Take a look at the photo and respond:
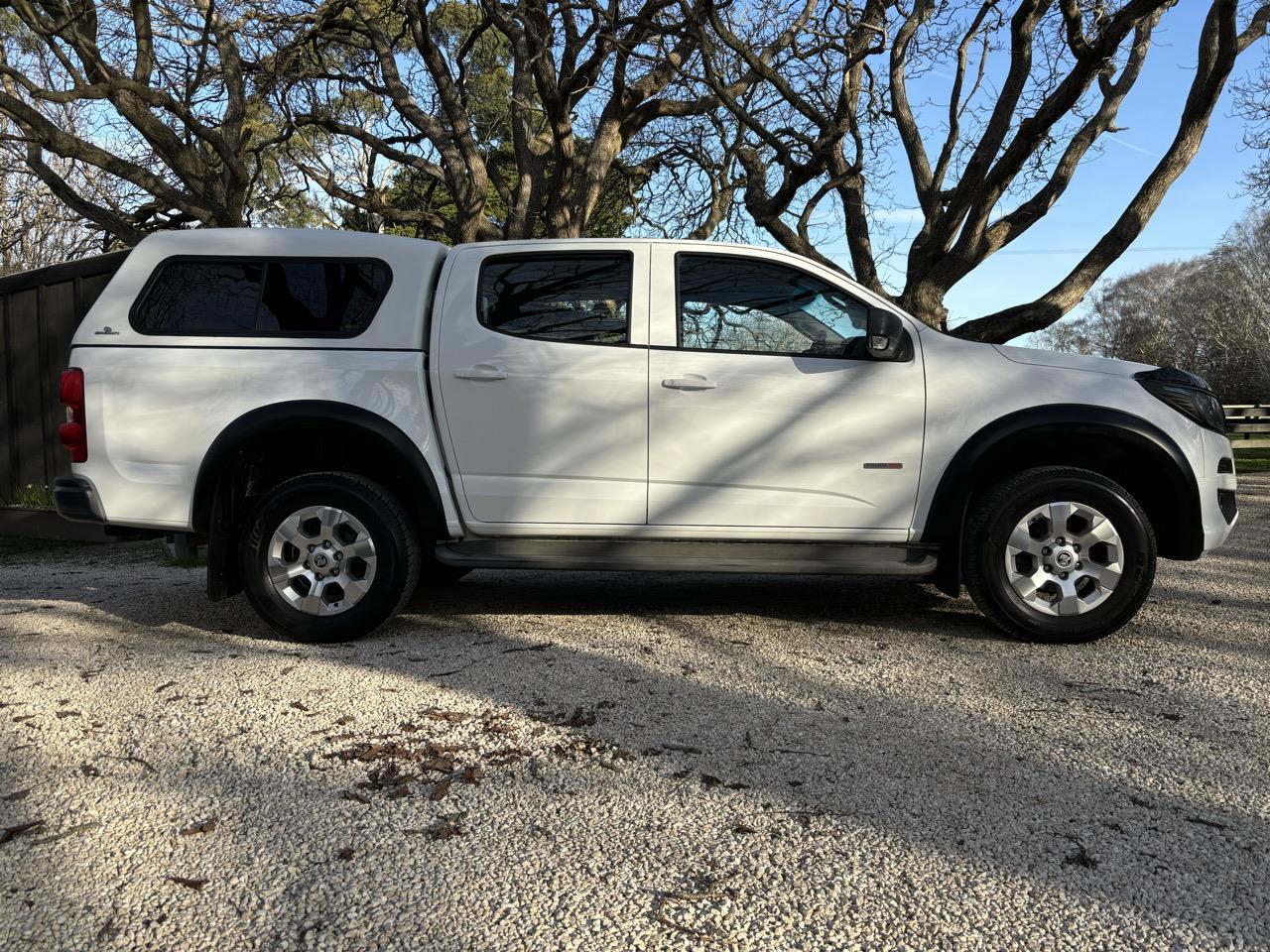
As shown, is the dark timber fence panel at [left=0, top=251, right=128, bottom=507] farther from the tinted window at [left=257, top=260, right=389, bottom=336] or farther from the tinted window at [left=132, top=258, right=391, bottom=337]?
the tinted window at [left=257, top=260, right=389, bottom=336]

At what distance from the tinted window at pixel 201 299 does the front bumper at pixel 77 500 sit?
0.85 meters

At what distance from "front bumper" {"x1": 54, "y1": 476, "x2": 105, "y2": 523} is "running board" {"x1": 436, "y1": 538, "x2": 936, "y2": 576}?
1756 millimetres

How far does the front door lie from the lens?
4.55 meters

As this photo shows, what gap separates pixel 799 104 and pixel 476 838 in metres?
9.54

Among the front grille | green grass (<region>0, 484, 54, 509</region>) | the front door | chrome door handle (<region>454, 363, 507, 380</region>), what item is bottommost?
green grass (<region>0, 484, 54, 509</region>)

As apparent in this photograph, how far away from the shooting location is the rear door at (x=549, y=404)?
4586mm

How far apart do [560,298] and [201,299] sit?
6.01 ft

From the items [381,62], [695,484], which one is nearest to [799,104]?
[381,62]

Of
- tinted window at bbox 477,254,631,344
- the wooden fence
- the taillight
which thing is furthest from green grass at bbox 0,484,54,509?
the wooden fence

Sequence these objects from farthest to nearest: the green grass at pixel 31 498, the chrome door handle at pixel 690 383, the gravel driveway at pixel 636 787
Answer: the green grass at pixel 31 498
the chrome door handle at pixel 690 383
the gravel driveway at pixel 636 787

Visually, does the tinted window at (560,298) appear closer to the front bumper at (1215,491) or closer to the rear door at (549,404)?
the rear door at (549,404)

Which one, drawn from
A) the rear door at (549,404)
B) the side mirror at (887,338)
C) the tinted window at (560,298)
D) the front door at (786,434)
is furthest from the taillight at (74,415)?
the side mirror at (887,338)

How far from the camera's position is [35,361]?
31.9 ft

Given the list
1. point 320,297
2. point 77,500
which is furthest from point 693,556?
point 77,500
